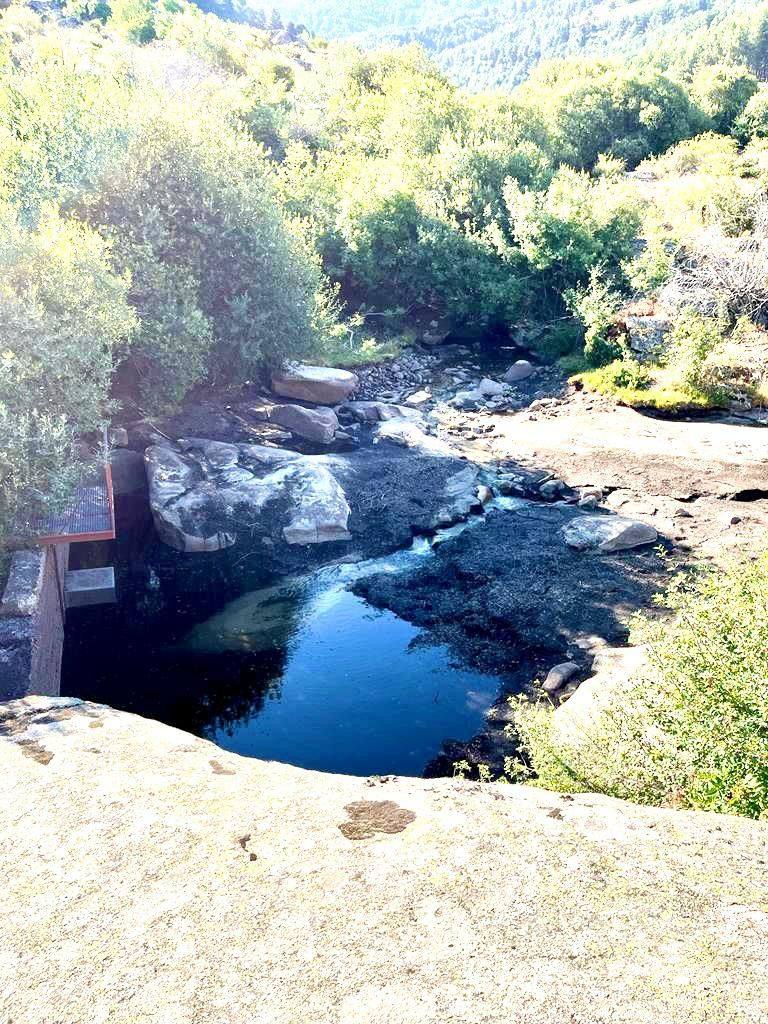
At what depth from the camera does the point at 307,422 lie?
28.2 meters

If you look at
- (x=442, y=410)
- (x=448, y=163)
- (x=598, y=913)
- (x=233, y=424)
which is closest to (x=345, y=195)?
(x=448, y=163)

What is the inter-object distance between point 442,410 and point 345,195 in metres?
15.8

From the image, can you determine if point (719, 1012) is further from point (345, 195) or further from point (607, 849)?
point (345, 195)

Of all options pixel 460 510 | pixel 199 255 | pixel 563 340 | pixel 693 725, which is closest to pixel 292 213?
pixel 199 255

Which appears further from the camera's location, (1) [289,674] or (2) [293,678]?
(1) [289,674]

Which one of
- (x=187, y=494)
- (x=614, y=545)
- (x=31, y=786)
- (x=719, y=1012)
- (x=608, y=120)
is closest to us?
(x=719, y=1012)

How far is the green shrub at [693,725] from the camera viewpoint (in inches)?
328

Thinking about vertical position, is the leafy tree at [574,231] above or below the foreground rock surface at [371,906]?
above

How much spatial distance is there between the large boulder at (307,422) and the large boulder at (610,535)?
10.00 metres

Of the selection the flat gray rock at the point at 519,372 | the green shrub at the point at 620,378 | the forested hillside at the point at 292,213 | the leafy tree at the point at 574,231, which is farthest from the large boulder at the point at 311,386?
the leafy tree at the point at 574,231

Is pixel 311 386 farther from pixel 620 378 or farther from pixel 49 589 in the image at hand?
pixel 49 589

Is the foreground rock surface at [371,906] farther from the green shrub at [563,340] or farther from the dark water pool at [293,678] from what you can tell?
the green shrub at [563,340]

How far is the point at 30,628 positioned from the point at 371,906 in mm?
9119

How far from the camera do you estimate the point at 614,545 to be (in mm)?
20734
